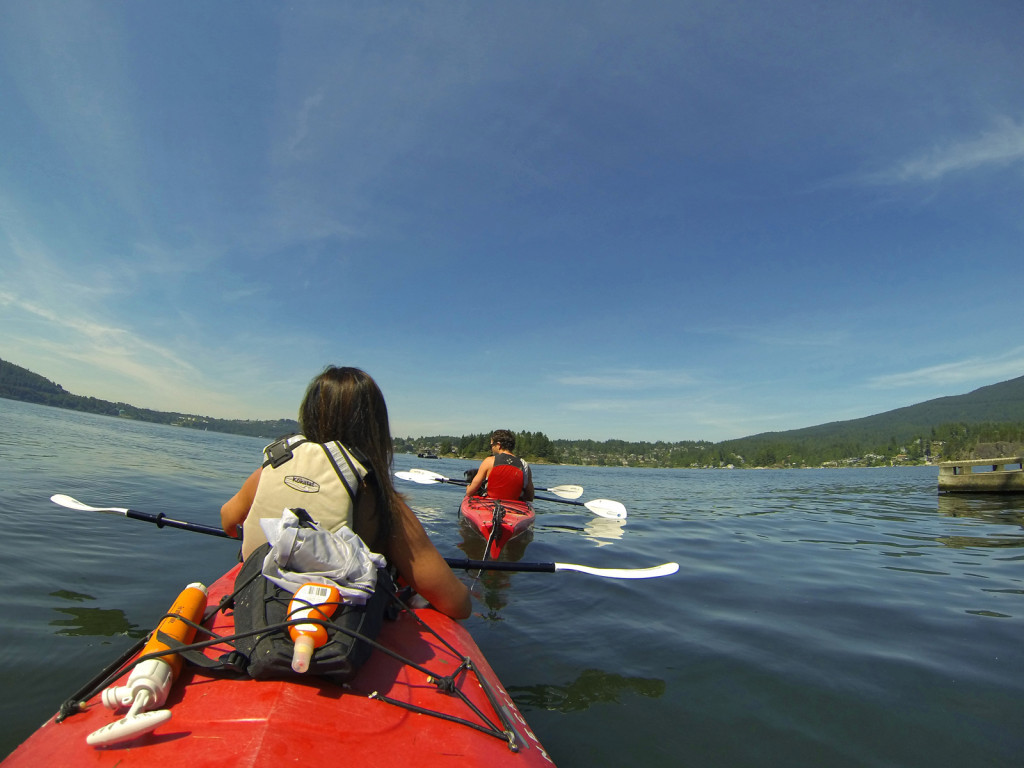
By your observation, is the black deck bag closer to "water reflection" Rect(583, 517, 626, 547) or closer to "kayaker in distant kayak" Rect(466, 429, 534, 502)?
"kayaker in distant kayak" Rect(466, 429, 534, 502)

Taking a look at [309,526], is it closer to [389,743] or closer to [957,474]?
[389,743]

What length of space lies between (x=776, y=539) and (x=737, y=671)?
7995mm

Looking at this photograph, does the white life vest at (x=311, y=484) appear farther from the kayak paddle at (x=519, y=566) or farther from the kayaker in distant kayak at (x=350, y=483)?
the kayak paddle at (x=519, y=566)

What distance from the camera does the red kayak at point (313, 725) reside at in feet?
5.64

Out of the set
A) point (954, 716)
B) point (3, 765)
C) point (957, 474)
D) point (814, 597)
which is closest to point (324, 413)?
point (3, 765)

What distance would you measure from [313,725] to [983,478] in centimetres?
2554

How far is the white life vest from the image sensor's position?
256cm

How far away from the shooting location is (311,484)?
2568 mm

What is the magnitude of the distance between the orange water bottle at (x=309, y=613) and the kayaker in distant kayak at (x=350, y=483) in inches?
16.6

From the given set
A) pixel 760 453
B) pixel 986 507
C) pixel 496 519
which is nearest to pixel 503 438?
pixel 496 519

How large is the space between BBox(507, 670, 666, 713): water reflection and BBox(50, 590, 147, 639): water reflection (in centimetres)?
357

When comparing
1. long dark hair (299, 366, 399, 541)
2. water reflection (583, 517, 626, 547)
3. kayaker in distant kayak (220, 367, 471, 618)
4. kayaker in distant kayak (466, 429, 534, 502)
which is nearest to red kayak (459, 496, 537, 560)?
kayaker in distant kayak (466, 429, 534, 502)

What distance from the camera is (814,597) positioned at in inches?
257

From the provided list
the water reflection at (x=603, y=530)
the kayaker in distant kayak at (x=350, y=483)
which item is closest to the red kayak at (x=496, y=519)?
the water reflection at (x=603, y=530)
